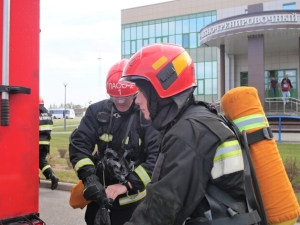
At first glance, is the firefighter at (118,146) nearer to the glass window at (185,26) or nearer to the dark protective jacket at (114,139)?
the dark protective jacket at (114,139)

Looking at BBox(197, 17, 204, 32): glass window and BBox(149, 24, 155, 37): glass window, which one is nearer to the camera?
BBox(197, 17, 204, 32): glass window

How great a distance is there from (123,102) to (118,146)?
37 centimetres

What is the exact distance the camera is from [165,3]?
126 ft

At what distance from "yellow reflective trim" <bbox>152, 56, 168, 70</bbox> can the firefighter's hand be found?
1.27 meters

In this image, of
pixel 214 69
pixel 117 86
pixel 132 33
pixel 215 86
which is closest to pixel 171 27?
pixel 132 33

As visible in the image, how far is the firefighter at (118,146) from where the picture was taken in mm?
2807

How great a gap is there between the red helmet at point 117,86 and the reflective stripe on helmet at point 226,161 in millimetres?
1499

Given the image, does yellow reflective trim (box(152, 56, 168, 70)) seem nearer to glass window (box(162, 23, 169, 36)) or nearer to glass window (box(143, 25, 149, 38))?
glass window (box(162, 23, 169, 36))

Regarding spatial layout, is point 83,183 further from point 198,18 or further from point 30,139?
point 198,18

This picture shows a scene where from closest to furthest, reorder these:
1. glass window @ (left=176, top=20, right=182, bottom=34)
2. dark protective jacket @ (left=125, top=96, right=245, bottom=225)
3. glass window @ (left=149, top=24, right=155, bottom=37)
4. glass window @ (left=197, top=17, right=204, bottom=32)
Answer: dark protective jacket @ (left=125, top=96, right=245, bottom=225), glass window @ (left=197, top=17, right=204, bottom=32), glass window @ (left=176, top=20, right=182, bottom=34), glass window @ (left=149, top=24, right=155, bottom=37)

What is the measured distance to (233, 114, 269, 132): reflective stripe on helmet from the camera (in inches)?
71.6

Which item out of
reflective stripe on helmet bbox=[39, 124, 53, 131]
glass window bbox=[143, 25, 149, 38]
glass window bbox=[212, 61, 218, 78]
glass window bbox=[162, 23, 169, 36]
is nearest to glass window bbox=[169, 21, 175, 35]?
glass window bbox=[162, 23, 169, 36]

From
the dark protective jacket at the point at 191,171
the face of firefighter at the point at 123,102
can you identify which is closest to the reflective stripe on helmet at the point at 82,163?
the face of firefighter at the point at 123,102

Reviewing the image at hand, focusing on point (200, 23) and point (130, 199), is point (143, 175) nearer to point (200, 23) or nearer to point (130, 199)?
point (130, 199)
